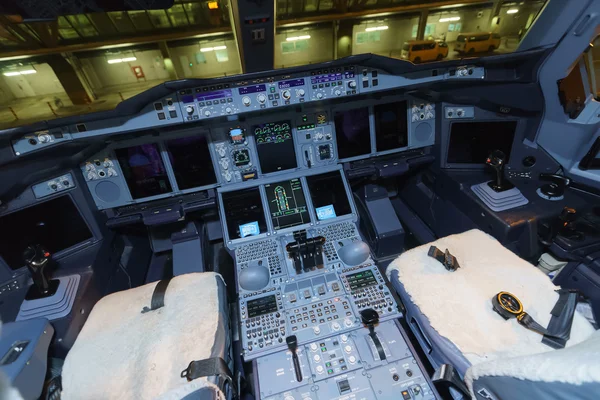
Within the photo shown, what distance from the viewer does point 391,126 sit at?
299cm

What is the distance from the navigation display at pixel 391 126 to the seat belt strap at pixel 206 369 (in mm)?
2437

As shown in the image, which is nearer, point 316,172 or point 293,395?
point 293,395

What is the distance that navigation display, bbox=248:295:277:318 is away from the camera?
199cm

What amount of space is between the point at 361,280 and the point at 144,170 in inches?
83.9

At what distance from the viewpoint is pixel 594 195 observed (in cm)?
234

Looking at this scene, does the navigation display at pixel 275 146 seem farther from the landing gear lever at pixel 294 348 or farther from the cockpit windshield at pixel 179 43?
the cockpit windshield at pixel 179 43

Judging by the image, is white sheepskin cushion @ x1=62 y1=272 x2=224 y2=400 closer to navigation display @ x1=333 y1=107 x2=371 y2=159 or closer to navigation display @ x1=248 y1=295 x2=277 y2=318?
navigation display @ x1=248 y1=295 x2=277 y2=318

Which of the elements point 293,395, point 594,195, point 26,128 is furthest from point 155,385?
point 594,195

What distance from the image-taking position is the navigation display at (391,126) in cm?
292

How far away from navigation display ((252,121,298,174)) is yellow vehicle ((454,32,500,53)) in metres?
8.33

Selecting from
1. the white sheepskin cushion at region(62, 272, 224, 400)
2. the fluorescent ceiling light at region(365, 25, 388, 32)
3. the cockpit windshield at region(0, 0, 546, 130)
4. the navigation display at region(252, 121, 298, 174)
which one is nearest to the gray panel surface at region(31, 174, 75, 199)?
the white sheepskin cushion at region(62, 272, 224, 400)

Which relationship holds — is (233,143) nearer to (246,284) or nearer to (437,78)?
(246,284)

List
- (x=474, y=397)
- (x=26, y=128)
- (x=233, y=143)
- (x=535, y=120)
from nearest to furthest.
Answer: (x=474, y=397)
(x=26, y=128)
(x=535, y=120)
(x=233, y=143)

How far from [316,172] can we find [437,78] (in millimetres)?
1325
